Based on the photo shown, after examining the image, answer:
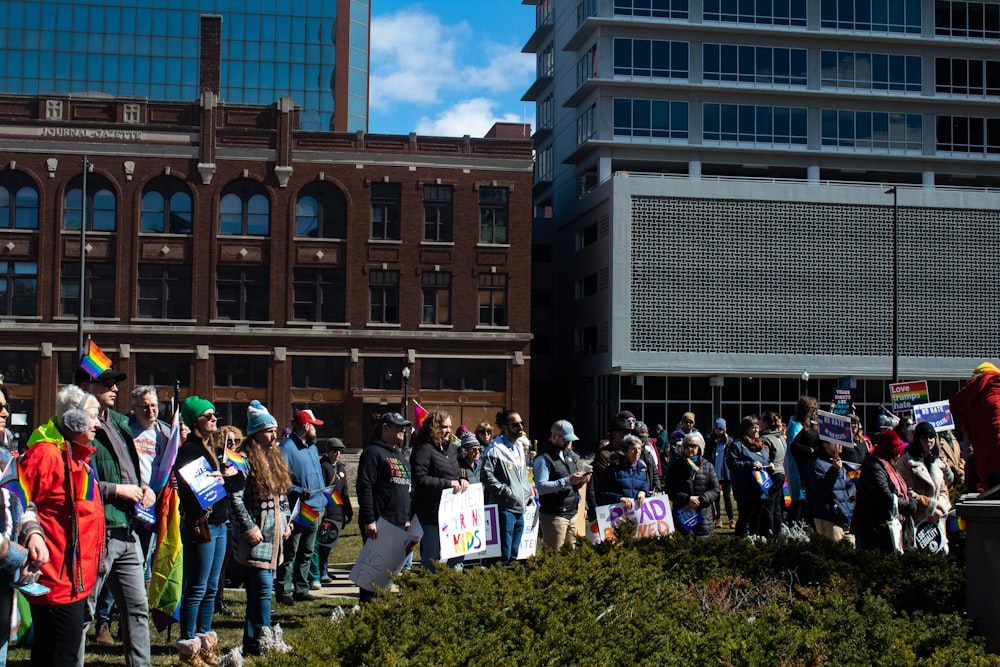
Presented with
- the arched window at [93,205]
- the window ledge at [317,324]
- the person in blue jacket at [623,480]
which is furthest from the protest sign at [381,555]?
the arched window at [93,205]

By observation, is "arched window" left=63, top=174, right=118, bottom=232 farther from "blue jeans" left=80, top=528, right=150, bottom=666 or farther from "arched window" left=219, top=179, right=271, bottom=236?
"blue jeans" left=80, top=528, right=150, bottom=666

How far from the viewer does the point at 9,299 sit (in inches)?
2112

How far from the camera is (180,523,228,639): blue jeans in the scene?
8.95 meters

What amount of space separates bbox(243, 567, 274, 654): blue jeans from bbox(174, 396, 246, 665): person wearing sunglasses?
265mm

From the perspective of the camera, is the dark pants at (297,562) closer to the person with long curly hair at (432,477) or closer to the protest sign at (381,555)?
the person with long curly hair at (432,477)

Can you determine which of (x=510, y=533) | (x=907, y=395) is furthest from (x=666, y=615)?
(x=907, y=395)

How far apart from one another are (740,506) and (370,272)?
4208cm

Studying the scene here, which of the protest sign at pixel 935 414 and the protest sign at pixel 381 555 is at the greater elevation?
the protest sign at pixel 935 414

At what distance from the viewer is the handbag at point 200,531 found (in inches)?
353

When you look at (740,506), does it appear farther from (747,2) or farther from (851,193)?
(747,2)

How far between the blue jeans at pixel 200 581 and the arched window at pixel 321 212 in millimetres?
46802

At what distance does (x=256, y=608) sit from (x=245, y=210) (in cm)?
4755

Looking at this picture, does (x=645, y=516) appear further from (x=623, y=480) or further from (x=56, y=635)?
(x=56, y=635)

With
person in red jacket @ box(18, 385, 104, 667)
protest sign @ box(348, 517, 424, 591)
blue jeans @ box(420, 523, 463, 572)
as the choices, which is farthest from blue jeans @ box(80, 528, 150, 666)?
blue jeans @ box(420, 523, 463, 572)
